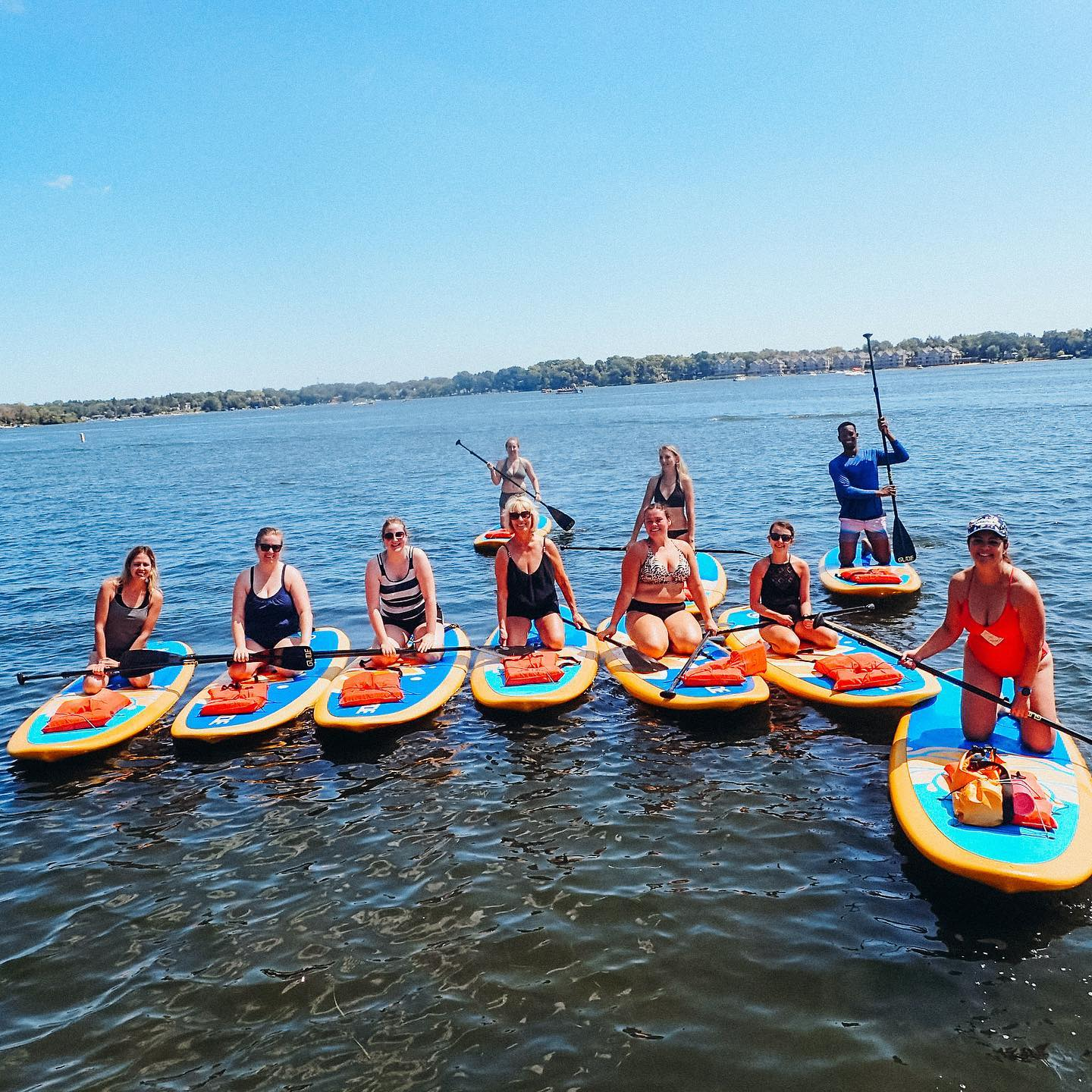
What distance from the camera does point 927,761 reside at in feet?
22.4

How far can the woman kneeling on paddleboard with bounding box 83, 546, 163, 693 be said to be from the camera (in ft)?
30.9

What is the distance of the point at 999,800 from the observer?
228 inches

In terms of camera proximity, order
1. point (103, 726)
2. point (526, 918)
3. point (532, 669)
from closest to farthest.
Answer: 1. point (526, 918)
2. point (103, 726)
3. point (532, 669)

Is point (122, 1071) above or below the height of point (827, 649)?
below

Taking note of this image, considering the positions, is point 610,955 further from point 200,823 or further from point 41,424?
point 41,424

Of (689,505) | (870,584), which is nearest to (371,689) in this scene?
(689,505)

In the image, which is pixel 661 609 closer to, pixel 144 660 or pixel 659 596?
pixel 659 596

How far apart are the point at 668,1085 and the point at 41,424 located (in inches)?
7394

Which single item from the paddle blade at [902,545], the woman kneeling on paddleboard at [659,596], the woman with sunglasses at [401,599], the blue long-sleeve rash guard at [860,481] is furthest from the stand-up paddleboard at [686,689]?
the paddle blade at [902,545]

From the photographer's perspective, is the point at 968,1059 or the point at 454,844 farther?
the point at 454,844

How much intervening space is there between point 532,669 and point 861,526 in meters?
6.96

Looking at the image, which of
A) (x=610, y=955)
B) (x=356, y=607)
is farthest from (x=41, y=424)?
(x=610, y=955)

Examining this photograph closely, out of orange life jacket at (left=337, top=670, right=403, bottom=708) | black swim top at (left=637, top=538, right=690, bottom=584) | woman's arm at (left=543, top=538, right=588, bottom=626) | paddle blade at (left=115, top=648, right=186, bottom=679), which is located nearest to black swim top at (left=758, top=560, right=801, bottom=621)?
black swim top at (left=637, top=538, right=690, bottom=584)

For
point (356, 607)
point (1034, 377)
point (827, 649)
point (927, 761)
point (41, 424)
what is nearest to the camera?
point (927, 761)
